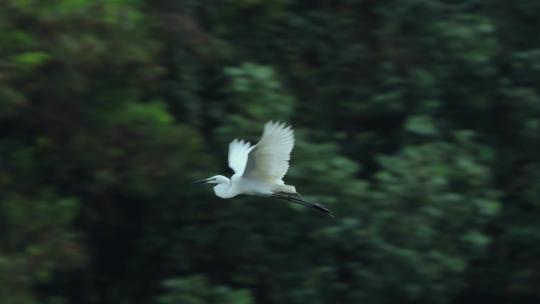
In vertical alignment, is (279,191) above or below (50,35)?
below

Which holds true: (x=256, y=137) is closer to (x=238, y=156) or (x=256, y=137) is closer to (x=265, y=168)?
(x=238, y=156)

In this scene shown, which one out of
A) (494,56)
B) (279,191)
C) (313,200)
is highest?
(494,56)

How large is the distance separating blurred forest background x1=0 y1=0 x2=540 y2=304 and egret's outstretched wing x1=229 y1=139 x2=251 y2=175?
90cm

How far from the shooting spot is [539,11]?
30.3 ft

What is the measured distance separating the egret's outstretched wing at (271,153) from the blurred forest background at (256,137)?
149 centimetres

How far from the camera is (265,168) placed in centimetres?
641

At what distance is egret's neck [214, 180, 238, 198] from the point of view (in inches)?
258

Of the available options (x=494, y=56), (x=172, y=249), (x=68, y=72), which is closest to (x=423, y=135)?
(x=494, y=56)

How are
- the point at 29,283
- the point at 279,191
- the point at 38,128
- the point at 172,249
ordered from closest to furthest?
the point at 279,191, the point at 29,283, the point at 38,128, the point at 172,249

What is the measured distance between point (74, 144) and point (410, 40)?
2.81 metres

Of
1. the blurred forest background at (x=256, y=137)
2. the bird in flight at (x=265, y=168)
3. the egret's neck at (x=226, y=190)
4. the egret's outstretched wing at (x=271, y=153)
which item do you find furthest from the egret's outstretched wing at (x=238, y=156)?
the blurred forest background at (x=256, y=137)

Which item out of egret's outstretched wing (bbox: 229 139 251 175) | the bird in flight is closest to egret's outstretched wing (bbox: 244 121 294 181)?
the bird in flight

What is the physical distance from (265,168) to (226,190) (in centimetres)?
29

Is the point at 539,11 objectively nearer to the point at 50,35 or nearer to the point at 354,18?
the point at 354,18
